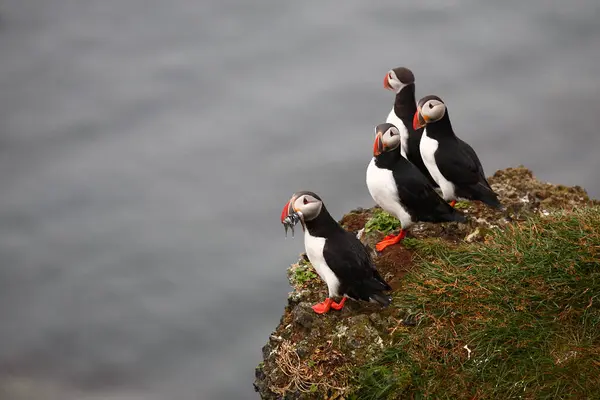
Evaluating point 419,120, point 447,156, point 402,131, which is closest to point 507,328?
point 447,156

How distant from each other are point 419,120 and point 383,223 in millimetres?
1275

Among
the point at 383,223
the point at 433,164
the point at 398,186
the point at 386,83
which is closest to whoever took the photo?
the point at 398,186

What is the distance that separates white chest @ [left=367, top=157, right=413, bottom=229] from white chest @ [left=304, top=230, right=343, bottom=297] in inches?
39.6

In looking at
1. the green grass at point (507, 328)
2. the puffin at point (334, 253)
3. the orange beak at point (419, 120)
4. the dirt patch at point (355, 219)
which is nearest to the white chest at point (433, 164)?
the orange beak at point (419, 120)

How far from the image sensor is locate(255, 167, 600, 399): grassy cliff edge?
25.6 ft

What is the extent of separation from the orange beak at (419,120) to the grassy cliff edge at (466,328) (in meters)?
1.22

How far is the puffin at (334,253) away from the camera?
8.18 meters

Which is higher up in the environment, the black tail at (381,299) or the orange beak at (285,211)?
the orange beak at (285,211)

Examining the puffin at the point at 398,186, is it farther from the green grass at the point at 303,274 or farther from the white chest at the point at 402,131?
the green grass at the point at 303,274

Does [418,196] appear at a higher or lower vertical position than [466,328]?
higher

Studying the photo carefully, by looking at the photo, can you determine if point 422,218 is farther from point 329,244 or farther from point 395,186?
point 329,244

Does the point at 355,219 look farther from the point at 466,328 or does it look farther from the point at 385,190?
the point at 466,328

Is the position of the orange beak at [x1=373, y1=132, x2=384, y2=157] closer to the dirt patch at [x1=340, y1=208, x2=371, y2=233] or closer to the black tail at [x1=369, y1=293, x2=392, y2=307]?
the black tail at [x1=369, y1=293, x2=392, y2=307]

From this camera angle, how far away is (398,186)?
29.1 ft
